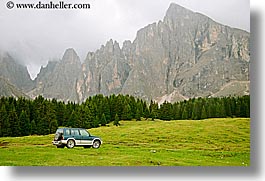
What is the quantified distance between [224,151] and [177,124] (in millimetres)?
589

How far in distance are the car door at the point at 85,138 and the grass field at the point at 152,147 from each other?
0.26ft

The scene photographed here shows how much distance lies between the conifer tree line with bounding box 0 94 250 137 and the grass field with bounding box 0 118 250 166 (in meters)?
0.07

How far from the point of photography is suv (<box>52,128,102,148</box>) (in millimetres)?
5637

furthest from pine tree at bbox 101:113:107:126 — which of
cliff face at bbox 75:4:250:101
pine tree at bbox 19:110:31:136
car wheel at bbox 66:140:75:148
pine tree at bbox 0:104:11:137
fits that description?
pine tree at bbox 0:104:11:137

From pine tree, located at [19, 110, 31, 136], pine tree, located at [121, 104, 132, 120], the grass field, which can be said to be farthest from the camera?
pine tree, located at [121, 104, 132, 120]

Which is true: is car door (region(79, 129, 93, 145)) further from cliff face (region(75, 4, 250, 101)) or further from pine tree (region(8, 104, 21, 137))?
pine tree (region(8, 104, 21, 137))

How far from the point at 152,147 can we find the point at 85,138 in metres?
0.74

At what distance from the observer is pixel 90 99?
5.73 metres

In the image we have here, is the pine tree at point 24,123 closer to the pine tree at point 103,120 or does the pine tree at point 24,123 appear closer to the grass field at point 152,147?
the grass field at point 152,147

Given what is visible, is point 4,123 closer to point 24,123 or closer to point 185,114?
point 24,123

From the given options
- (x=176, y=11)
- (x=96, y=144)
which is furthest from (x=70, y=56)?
(x=176, y=11)

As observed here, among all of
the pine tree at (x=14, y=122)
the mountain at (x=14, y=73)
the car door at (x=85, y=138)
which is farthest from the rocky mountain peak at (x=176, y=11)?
the pine tree at (x=14, y=122)

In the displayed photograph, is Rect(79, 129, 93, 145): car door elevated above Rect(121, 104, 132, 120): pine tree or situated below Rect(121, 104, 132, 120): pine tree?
below

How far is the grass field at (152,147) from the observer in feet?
18.2
